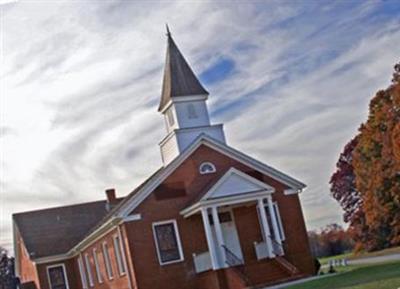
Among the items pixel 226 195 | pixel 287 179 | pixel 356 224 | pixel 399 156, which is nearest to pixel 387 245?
pixel 356 224

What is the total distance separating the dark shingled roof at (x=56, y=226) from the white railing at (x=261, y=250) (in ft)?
47.2

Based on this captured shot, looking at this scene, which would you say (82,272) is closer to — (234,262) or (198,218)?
(198,218)

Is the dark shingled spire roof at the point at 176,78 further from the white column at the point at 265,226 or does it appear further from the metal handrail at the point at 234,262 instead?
the metal handrail at the point at 234,262

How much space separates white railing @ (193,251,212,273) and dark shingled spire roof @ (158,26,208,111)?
276 inches

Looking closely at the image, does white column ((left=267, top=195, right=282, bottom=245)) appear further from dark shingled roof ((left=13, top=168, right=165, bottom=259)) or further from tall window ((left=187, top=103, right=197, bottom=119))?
dark shingled roof ((left=13, top=168, right=165, bottom=259))

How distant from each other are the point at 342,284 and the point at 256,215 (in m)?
9.73

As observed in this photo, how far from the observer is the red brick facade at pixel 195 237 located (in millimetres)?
27141

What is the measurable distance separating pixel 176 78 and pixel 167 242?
7453mm

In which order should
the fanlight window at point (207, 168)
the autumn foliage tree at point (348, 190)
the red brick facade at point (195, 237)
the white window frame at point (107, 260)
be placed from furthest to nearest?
1. the autumn foliage tree at point (348, 190)
2. the white window frame at point (107, 260)
3. the fanlight window at point (207, 168)
4. the red brick facade at point (195, 237)

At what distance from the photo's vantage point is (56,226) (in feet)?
136

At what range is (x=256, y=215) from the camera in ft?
95.5

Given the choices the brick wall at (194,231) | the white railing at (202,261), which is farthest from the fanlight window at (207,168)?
the white railing at (202,261)

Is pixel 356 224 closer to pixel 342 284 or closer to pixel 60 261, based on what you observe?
pixel 60 261

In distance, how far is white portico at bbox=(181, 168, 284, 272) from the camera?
2688 centimetres
